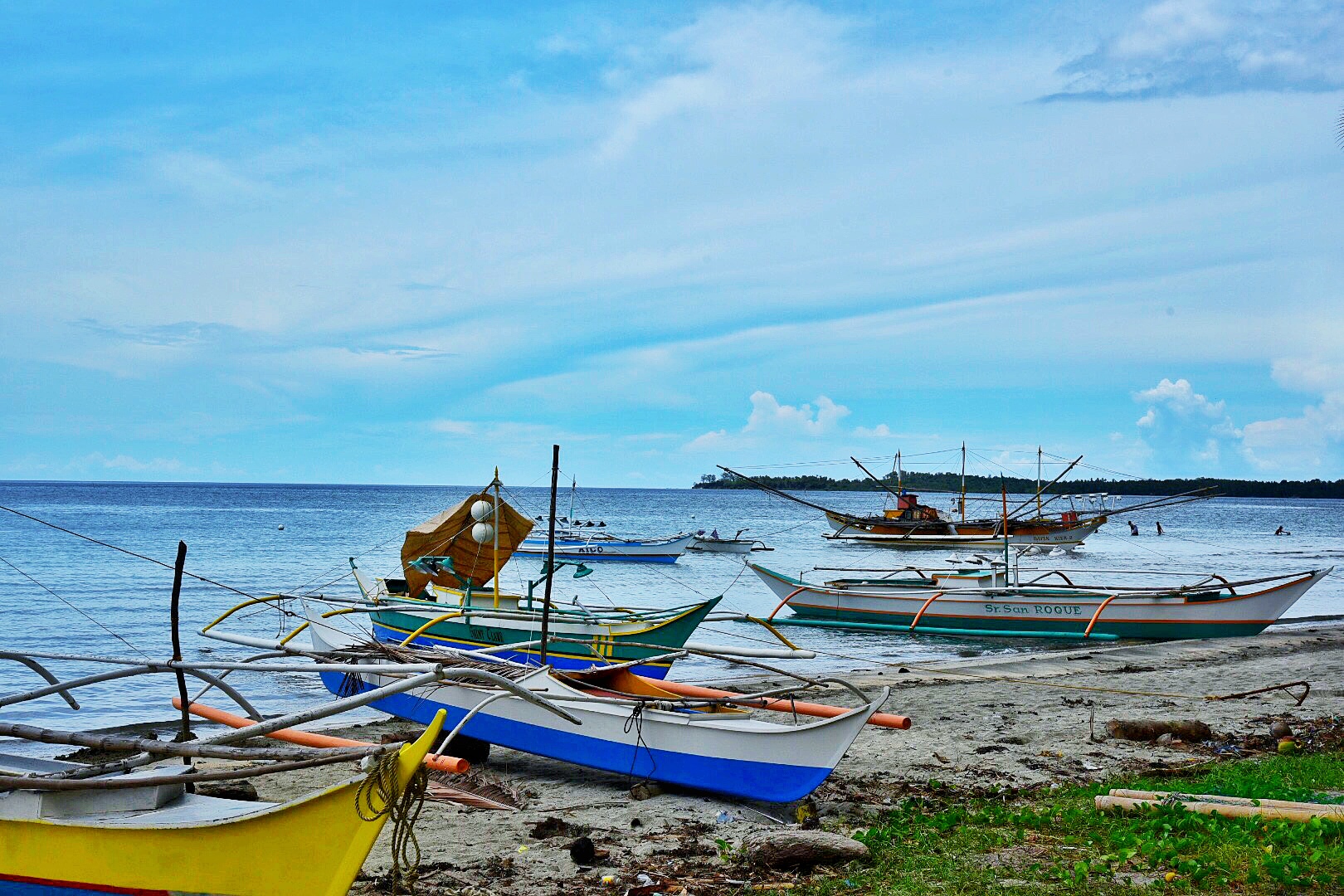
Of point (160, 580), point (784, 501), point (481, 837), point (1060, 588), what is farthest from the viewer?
point (784, 501)

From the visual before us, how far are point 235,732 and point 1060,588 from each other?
21078mm

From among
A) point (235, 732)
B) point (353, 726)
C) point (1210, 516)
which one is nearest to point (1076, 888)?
point (235, 732)

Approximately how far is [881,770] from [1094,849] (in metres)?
3.44

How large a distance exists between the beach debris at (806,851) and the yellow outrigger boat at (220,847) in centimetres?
261

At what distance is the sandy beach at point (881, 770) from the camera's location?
7.05 metres

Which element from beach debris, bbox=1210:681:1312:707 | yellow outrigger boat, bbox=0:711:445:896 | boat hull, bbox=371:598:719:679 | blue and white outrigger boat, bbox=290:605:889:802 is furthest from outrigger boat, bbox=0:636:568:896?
beach debris, bbox=1210:681:1312:707

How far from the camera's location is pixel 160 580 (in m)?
34.2

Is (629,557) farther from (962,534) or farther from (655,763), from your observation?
(655,763)

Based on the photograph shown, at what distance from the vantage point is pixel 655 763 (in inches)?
338

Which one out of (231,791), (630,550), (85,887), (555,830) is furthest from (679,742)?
(630,550)

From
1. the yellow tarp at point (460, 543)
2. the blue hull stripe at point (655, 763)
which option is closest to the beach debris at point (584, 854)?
the blue hull stripe at point (655, 763)

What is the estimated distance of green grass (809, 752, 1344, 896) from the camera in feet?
18.2

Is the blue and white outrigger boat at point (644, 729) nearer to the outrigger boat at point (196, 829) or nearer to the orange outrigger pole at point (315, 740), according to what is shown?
the orange outrigger pole at point (315, 740)

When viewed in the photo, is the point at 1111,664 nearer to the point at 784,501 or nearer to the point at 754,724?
the point at 754,724
